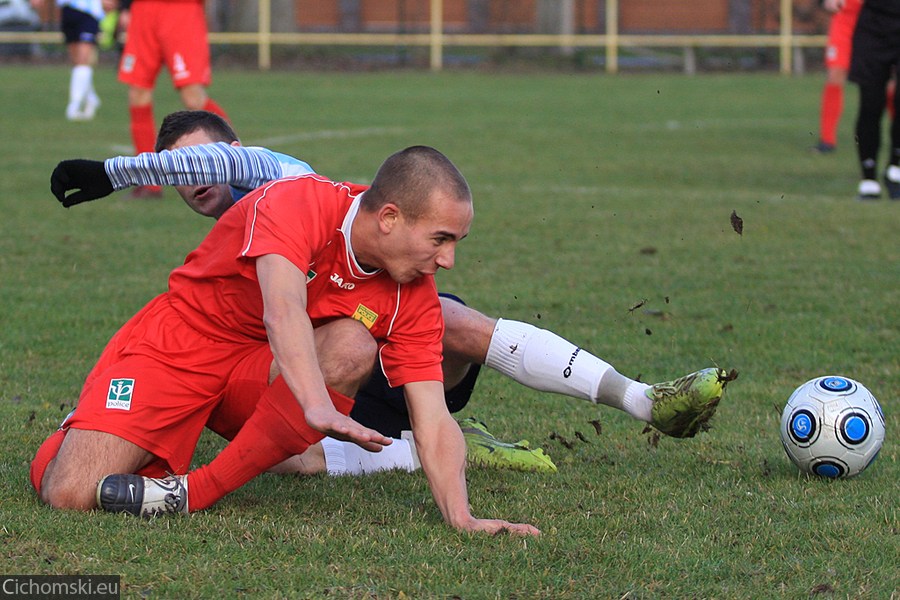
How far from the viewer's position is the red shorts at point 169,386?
384cm

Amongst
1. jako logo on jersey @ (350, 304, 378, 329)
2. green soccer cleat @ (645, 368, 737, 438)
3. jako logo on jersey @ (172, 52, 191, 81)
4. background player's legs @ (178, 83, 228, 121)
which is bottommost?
green soccer cleat @ (645, 368, 737, 438)

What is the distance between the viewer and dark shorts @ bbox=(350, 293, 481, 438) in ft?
14.1

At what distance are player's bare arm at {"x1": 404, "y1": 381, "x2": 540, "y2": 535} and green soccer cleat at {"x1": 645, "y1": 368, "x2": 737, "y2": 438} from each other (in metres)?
0.69

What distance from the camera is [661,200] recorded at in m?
10.0

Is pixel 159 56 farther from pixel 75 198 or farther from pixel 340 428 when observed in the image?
pixel 340 428

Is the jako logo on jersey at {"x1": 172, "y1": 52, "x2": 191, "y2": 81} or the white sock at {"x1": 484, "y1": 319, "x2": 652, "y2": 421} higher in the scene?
the jako logo on jersey at {"x1": 172, "y1": 52, "x2": 191, "y2": 81}

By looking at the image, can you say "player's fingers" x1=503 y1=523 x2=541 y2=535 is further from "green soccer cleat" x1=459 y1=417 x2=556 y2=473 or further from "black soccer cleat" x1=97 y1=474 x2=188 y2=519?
"black soccer cleat" x1=97 y1=474 x2=188 y2=519

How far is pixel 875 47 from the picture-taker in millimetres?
10031

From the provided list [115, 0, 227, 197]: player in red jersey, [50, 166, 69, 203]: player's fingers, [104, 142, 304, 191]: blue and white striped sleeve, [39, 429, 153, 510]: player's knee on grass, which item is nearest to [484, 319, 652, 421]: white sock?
[104, 142, 304, 191]: blue and white striped sleeve

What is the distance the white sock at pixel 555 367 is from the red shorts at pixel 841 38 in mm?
9530

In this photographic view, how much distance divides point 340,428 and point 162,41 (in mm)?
7731

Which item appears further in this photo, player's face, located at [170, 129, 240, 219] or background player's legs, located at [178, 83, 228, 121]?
background player's legs, located at [178, 83, 228, 121]

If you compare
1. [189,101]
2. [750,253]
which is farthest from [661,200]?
[189,101]

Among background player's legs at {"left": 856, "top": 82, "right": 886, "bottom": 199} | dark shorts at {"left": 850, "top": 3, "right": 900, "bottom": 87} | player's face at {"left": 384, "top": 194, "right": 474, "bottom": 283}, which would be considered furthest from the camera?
background player's legs at {"left": 856, "top": 82, "right": 886, "bottom": 199}
